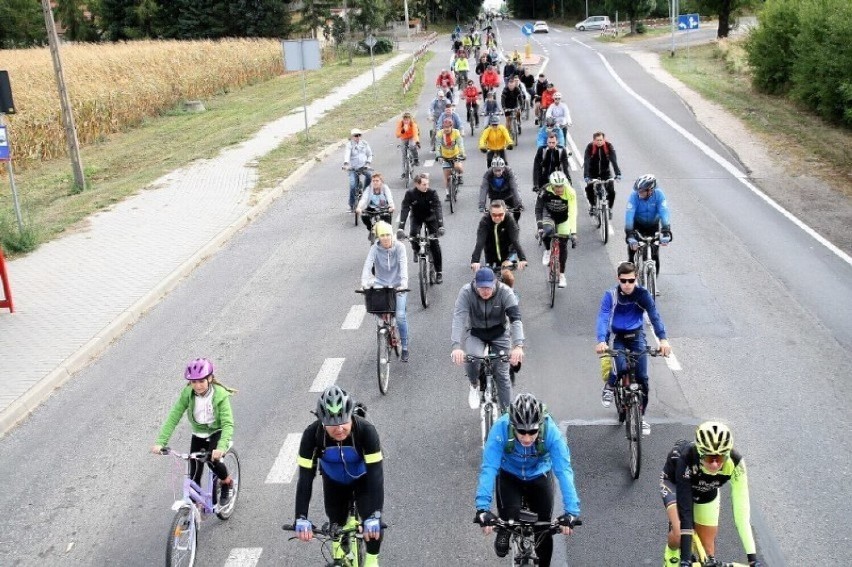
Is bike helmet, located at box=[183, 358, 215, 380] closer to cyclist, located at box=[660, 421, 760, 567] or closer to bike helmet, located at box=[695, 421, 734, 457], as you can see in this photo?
cyclist, located at box=[660, 421, 760, 567]

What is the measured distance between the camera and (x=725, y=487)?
7.92m

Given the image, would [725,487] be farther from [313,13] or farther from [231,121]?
[313,13]

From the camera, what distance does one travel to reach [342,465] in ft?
20.2

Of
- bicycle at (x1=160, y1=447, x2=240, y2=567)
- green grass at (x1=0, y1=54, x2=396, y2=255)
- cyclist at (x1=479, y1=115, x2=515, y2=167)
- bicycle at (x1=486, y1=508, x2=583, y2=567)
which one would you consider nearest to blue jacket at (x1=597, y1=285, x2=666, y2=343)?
bicycle at (x1=486, y1=508, x2=583, y2=567)

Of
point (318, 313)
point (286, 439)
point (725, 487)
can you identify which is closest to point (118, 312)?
point (318, 313)

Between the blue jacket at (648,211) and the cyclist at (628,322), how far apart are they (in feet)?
13.2

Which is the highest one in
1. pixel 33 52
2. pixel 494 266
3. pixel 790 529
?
pixel 33 52

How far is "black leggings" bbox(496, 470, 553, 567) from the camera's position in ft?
20.5

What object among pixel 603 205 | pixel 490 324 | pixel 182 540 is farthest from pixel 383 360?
pixel 603 205

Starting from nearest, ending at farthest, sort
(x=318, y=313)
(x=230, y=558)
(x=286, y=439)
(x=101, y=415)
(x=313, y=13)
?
(x=230, y=558) → (x=286, y=439) → (x=101, y=415) → (x=318, y=313) → (x=313, y=13)

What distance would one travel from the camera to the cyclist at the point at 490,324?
8555 millimetres

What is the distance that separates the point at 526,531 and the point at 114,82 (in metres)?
37.0

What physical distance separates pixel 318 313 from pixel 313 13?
65.7 metres

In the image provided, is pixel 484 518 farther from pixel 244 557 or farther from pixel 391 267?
pixel 391 267
